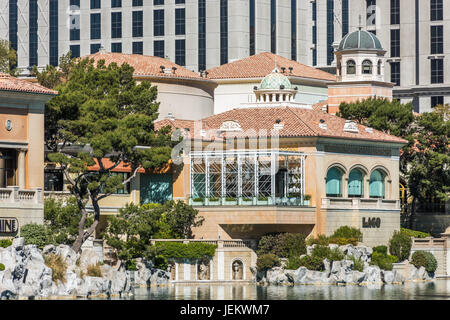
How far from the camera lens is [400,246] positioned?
113500mm

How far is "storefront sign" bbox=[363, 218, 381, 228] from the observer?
372ft

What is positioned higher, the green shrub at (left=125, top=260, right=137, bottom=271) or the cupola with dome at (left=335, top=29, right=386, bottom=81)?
the cupola with dome at (left=335, top=29, right=386, bottom=81)

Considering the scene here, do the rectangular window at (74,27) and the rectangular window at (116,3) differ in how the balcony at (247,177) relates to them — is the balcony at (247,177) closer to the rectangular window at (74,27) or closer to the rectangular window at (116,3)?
the rectangular window at (116,3)

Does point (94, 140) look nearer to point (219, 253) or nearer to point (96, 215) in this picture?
point (96, 215)

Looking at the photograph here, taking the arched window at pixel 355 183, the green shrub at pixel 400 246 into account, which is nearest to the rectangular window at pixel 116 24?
the arched window at pixel 355 183

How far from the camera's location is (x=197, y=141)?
114 meters

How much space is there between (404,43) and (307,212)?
224 ft

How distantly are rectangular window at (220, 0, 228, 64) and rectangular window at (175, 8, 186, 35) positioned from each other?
5032 mm

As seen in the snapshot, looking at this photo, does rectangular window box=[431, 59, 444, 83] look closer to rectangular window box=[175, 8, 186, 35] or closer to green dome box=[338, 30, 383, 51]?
rectangular window box=[175, 8, 186, 35]

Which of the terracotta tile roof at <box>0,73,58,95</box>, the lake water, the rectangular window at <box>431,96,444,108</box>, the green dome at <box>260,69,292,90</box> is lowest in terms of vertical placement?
the lake water

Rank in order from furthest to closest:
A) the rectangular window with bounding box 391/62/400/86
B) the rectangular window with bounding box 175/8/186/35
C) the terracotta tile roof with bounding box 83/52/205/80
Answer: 1. the rectangular window with bounding box 175/8/186/35
2. the rectangular window with bounding box 391/62/400/86
3. the terracotta tile roof with bounding box 83/52/205/80

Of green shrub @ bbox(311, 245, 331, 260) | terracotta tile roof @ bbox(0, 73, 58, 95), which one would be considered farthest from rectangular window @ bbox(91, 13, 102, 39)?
terracotta tile roof @ bbox(0, 73, 58, 95)
